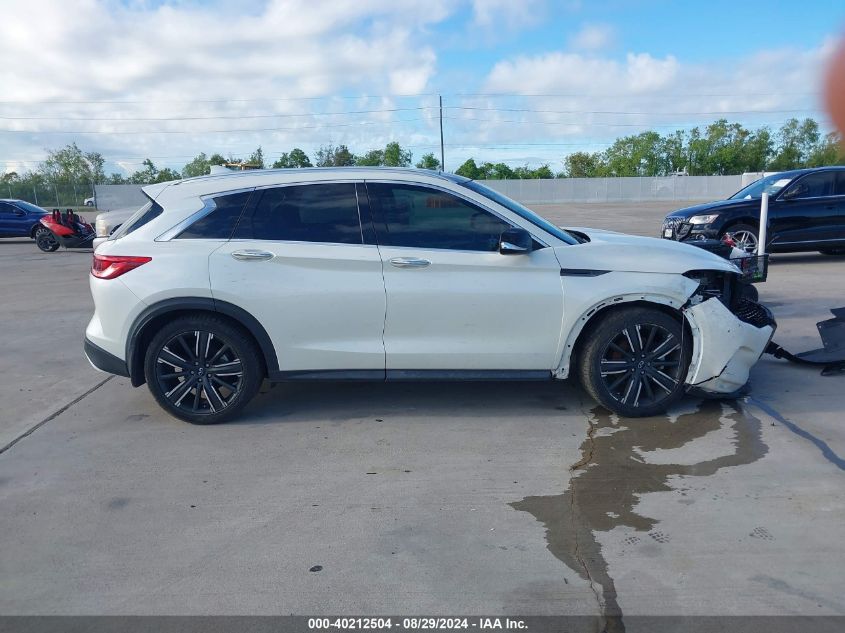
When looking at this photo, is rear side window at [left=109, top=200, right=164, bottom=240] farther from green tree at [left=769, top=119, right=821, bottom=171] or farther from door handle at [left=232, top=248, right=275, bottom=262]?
green tree at [left=769, top=119, right=821, bottom=171]

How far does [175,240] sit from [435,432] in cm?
231

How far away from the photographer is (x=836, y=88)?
1094 millimetres

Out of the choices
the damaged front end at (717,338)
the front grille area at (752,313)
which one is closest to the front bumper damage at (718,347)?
the damaged front end at (717,338)

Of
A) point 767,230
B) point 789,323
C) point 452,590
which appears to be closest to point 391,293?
point 452,590

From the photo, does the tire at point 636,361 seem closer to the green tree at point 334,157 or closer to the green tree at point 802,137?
the green tree at point 802,137

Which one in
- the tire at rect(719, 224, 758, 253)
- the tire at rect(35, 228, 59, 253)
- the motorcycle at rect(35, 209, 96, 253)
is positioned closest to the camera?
the tire at rect(719, 224, 758, 253)

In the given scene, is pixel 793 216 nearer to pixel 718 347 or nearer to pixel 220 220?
pixel 718 347

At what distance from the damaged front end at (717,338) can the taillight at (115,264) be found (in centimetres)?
388

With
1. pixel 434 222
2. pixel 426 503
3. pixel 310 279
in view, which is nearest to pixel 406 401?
pixel 310 279

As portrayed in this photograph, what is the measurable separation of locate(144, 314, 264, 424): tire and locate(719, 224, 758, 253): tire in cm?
979

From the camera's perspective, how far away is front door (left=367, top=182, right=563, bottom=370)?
516cm

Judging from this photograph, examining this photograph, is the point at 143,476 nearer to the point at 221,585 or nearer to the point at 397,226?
the point at 221,585

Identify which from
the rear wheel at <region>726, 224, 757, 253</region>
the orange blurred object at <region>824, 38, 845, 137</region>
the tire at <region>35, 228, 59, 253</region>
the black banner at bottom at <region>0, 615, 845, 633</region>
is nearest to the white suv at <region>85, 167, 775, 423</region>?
the black banner at bottom at <region>0, 615, 845, 633</region>

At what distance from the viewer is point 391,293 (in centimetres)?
516
